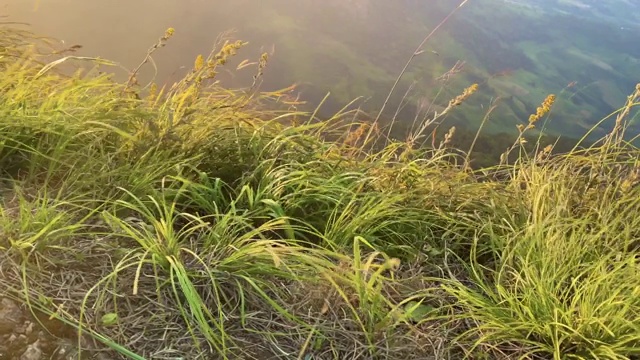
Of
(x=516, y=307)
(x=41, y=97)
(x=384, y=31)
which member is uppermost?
(x=41, y=97)

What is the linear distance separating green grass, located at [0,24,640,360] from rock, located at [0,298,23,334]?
0.07 feet

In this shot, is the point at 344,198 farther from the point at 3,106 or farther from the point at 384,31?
the point at 384,31

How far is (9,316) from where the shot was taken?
1.33 m

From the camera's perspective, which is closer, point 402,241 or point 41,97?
point 402,241

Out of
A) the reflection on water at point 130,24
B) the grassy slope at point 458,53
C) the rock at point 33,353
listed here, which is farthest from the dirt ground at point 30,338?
the reflection on water at point 130,24

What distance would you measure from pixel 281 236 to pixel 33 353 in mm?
771

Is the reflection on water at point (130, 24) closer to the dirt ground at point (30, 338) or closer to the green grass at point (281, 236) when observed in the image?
Result: the green grass at point (281, 236)

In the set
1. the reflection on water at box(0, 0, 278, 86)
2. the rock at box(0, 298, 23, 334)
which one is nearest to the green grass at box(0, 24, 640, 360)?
the rock at box(0, 298, 23, 334)

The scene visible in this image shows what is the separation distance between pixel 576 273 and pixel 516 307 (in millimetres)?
311

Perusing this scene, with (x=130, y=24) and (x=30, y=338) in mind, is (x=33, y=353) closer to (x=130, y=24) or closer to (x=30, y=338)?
(x=30, y=338)

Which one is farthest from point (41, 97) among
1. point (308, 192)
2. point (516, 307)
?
point (516, 307)

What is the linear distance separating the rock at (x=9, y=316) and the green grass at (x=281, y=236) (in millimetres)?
22

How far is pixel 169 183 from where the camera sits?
1.88 meters

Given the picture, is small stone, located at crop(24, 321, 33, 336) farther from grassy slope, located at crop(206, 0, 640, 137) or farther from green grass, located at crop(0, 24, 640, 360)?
grassy slope, located at crop(206, 0, 640, 137)
